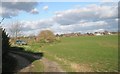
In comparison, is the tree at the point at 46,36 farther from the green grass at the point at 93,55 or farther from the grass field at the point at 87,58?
the grass field at the point at 87,58

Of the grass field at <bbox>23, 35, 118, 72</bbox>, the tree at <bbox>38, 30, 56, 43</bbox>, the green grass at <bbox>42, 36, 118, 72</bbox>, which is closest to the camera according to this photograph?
the grass field at <bbox>23, 35, 118, 72</bbox>

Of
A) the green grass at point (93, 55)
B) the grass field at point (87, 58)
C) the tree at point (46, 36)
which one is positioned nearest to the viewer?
the grass field at point (87, 58)

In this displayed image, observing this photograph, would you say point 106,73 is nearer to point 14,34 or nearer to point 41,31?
point 14,34

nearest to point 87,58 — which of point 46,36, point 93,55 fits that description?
point 93,55

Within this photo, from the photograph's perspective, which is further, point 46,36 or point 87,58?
point 46,36

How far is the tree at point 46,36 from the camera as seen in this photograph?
117 metres

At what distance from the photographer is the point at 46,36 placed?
118 metres

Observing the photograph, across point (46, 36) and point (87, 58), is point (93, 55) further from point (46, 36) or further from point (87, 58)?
point (46, 36)

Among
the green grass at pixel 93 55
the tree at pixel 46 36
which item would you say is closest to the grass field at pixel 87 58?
the green grass at pixel 93 55

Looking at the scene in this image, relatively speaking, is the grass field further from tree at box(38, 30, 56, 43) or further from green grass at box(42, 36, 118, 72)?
tree at box(38, 30, 56, 43)

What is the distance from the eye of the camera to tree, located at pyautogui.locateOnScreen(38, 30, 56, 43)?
4608 inches

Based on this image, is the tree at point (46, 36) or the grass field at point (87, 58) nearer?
the grass field at point (87, 58)

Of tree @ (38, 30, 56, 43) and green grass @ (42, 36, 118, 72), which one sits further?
tree @ (38, 30, 56, 43)

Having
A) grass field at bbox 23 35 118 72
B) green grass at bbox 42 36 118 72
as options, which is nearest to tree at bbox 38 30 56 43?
green grass at bbox 42 36 118 72
